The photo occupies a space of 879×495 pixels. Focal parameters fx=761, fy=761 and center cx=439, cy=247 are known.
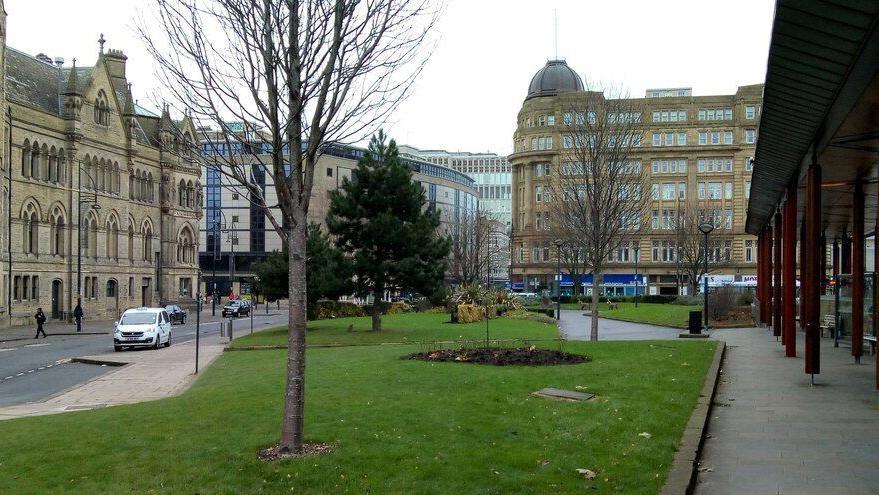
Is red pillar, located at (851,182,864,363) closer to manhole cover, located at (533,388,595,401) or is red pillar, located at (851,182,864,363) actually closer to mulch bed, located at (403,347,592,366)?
mulch bed, located at (403,347,592,366)

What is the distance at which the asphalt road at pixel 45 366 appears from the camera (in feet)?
63.6

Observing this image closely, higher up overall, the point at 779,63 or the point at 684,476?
the point at 779,63

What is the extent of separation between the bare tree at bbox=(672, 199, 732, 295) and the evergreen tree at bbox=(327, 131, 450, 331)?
32831 mm

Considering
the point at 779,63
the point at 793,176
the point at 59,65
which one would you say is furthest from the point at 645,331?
the point at 59,65

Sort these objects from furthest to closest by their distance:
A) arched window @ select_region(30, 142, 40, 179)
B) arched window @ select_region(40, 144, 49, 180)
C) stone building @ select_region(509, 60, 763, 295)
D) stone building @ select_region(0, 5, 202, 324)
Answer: stone building @ select_region(509, 60, 763, 295), arched window @ select_region(40, 144, 49, 180), arched window @ select_region(30, 142, 40, 179), stone building @ select_region(0, 5, 202, 324)

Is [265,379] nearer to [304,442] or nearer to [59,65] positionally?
[304,442]

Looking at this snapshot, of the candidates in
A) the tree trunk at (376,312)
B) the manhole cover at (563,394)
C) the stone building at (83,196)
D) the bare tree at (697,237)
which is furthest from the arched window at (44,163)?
the bare tree at (697,237)

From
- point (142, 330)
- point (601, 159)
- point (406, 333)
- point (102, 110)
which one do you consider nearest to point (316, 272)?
point (406, 333)

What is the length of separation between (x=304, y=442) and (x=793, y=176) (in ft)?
54.9

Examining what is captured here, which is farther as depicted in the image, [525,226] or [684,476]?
[525,226]

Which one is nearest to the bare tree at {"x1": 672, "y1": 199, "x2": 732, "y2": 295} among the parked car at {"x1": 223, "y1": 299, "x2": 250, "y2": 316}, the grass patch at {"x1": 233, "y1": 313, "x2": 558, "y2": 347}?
the grass patch at {"x1": 233, "y1": 313, "x2": 558, "y2": 347}

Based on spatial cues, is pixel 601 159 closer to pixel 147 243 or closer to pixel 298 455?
pixel 298 455

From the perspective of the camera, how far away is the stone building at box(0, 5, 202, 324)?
47375 mm

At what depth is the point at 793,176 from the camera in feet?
68.4
